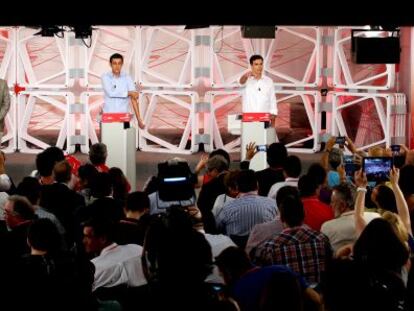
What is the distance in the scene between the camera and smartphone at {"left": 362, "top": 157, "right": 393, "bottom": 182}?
948cm

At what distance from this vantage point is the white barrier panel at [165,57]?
17406 millimetres

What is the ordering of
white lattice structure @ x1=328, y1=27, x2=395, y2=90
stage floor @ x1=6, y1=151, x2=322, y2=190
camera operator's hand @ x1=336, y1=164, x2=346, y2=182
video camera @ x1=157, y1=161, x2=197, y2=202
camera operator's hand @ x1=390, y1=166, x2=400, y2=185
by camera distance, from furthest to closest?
white lattice structure @ x1=328, y1=27, x2=395, y2=90
stage floor @ x1=6, y1=151, x2=322, y2=190
camera operator's hand @ x1=336, y1=164, x2=346, y2=182
video camera @ x1=157, y1=161, x2=197, y2=202
camera operator's hand @ x1=390, y1=166, x2=400, y2=185

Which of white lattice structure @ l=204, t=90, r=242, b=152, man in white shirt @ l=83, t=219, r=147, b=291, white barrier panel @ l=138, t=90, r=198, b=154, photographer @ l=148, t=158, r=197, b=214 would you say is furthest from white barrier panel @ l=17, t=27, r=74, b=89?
man in white shirt @ l=83, t=219, r=147, b=291

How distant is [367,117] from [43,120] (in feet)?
17.2

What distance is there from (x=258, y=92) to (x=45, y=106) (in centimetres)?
459

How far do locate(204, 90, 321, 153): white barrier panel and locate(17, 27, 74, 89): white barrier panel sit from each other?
7.79 feet

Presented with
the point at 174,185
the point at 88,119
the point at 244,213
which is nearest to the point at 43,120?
the point at 88,119

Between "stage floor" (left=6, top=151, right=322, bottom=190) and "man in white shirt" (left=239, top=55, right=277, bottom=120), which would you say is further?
"stage floor" (left=6, top=151, right=322, bottom=190)

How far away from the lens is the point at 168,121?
1781 cm

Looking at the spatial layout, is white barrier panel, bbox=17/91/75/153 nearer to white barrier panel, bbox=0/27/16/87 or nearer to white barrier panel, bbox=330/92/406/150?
white barrier panel, bbox=0/27/16/87

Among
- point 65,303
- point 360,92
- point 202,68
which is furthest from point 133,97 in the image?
point 65,303

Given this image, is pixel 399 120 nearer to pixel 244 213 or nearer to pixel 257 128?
pixel 257 128

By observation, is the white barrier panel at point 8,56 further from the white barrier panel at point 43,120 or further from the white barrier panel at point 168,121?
the white barrier panel at point 168,121

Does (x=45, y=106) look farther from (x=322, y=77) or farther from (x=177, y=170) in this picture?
(x=177, y=170)
